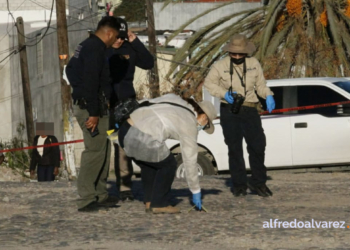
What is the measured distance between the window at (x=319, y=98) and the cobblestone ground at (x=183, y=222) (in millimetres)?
3346

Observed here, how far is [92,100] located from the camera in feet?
26.5

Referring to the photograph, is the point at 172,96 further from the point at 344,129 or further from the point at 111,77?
the point at 344,129

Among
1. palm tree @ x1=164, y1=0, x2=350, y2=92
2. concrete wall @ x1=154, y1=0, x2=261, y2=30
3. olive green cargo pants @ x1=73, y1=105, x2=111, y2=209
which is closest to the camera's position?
olive green cargo pants @ x1=73, y1=105, x2=111, y2=209

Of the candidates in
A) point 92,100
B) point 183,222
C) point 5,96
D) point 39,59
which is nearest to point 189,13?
point 39,59

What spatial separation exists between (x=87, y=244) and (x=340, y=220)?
7.69 ft

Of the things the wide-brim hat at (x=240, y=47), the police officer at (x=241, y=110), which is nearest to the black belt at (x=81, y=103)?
the police officer at (x=241, y=110)

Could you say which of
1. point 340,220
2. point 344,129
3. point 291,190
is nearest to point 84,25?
point 344,129

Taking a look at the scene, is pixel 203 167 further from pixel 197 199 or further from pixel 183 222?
pixel 183 222

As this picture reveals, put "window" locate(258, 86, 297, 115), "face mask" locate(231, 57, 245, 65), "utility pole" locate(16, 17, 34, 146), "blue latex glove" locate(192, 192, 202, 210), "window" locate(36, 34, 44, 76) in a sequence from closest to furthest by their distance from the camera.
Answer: "blue latex glove" locate(192, 192, 202, 210) → "face mask" locate(231, 57, 245, 65) → "window" locate(258, 86, 297, 115) → "utility pole" locate(16, 17, 34, 146) → "window" locate(36, 34, 44, 76)

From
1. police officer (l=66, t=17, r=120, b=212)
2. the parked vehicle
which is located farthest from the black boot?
the parked vehicle

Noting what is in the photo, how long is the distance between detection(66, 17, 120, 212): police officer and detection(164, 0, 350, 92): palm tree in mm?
14059

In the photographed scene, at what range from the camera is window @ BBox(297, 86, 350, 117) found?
13.7 m

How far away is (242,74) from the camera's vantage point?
370 inches

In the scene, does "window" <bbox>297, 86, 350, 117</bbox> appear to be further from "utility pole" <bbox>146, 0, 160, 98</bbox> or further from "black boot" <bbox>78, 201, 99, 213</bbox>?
"utility pole" <bbox>146, 0, 160, 98</bbox>
